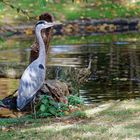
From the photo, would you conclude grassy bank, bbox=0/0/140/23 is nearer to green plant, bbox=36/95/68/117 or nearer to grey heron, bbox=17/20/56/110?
green plant, bbox=36/95/68/117

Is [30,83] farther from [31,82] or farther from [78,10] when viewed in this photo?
[78,10]

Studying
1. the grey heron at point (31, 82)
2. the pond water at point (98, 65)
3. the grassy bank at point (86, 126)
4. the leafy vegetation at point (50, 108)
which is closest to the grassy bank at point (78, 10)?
the pond water at point (98, 65)

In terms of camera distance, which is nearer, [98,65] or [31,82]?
[31,82]

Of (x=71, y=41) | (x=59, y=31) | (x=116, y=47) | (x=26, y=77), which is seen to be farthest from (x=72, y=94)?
(x=59, y=31)

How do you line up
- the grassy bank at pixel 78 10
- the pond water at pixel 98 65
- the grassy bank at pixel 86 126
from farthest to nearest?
the grassy bank at pixel 78 10, the pond water at pixel 98 65, the grassy bank at pixel 86 126

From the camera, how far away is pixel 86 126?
12609 mm

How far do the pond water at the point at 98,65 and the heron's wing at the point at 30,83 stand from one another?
3.50m

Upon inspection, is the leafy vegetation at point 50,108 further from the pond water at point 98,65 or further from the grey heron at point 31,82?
the pond water at point 98,65

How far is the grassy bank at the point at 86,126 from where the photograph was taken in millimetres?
11852

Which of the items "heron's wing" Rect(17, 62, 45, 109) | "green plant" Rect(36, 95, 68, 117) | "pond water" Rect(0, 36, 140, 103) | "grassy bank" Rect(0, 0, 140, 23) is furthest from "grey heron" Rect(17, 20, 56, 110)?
"grassy bank" Rect(0, 0, 140, 23)

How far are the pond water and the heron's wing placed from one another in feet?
11.5

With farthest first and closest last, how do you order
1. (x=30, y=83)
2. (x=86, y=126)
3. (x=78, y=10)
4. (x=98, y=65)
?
1. (x=78, y=10)
2. (x=98, y=65)
3. (x=30, y=83)
4. (x=86, y=126)

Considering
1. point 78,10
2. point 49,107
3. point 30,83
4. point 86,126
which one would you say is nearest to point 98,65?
point 49,107

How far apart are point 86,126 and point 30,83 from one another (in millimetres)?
2468
